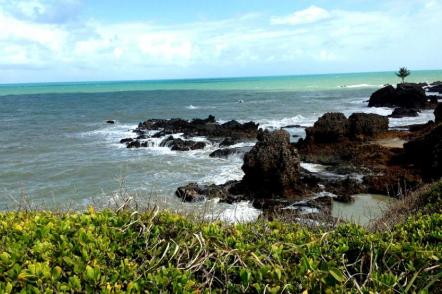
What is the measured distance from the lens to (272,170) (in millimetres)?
16812

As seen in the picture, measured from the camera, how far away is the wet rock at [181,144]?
2811 centimetres

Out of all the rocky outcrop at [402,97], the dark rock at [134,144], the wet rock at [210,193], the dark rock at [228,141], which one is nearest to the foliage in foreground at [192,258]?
the wet rock at [210,193]

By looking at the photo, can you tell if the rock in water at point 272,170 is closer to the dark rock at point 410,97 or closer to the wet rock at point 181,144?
the wet rock at point 181,144

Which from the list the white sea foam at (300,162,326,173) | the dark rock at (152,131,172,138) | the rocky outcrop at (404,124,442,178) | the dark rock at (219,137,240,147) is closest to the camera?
the rocky outcrop at (404,124,442,178)

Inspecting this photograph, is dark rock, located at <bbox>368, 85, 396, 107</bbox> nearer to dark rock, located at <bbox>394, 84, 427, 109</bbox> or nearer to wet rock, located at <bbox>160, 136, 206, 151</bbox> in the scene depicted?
dark rock, located at <bbox>394, 84, 427, 109</bbox>

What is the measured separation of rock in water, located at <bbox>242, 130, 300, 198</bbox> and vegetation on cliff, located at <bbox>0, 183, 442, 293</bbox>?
503 inches

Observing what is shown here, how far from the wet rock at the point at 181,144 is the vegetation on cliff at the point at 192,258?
2420 cm

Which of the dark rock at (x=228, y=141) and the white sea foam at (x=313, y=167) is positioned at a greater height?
the dark rock at (x=228, y=141)

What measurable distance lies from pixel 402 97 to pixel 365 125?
24.7 metres

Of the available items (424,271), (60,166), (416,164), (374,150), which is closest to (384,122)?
(374,150)

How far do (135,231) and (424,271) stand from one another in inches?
84.3

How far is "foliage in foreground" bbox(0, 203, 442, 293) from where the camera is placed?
2.66m

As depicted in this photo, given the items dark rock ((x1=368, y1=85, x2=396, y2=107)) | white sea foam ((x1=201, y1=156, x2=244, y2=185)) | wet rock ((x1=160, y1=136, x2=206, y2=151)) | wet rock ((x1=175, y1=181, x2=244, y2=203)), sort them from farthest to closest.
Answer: dark rock ((x1=368, y1=85, x2=396, y2=107)) → wet rock ((x1=160, y1=136, x2=206, y2=151)) → white sea foam ((x1=201, y1=156, x2=244, y2=185)) → wet rock ((x1=175, y1=181, x2=244, y2=203))

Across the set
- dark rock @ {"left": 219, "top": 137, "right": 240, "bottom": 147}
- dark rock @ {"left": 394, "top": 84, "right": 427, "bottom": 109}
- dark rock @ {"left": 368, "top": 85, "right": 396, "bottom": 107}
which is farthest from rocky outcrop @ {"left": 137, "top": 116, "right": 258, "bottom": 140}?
dark rock @ {"left": 368, "top": 85, "right": 396, "bottom": 107}
